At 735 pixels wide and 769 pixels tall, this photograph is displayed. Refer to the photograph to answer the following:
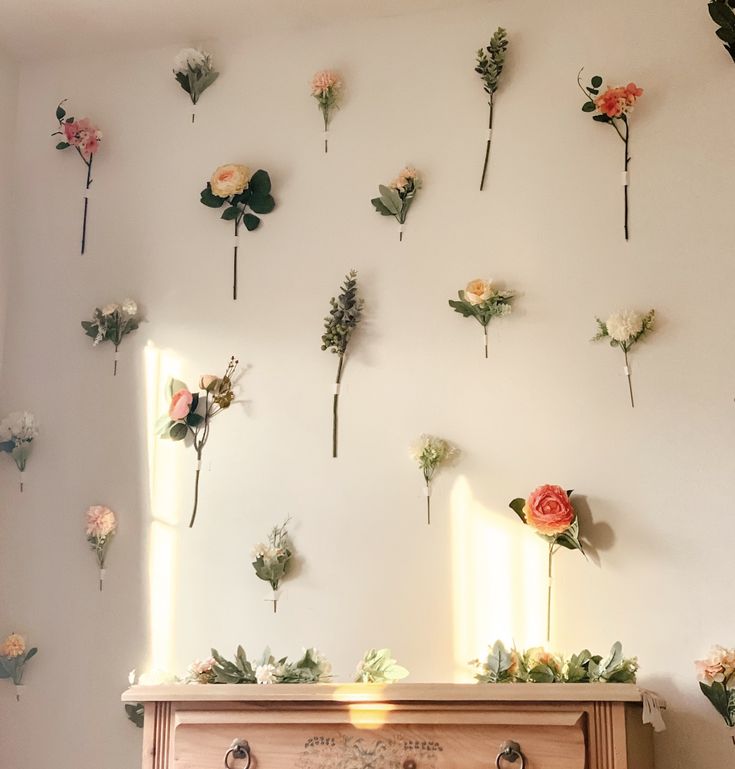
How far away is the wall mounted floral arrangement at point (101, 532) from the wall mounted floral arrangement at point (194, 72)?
3.28ft

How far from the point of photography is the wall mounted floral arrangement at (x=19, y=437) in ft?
7.86

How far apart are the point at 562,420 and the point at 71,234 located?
1.30 metres

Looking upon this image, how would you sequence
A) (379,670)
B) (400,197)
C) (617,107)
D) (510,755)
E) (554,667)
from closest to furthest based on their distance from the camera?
1. (510,755)
2. (554,667)
3. (379,670)
4. (617,107)
5. (400,197)

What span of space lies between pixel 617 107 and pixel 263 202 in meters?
0.84

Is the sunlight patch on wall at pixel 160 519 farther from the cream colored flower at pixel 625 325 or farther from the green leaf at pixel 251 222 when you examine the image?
the cream colored flower at pixel 625 325

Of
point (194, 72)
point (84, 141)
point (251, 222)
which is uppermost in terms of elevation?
point (194, 72)

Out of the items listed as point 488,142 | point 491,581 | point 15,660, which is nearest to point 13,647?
point 15,660

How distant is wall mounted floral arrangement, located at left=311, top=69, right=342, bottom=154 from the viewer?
2.43m

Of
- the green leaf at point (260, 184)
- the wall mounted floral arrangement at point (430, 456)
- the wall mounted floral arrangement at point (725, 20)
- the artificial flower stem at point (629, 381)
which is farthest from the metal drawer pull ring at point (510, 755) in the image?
the wall mounted floral arrangement at point (725, 20)

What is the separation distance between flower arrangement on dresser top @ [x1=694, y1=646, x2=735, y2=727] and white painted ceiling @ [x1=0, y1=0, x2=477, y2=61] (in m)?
1.58

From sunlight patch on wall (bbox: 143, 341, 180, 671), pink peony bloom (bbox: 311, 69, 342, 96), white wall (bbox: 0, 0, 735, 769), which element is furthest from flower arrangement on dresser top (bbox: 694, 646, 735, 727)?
pink peony bloom (bbox: 311, 69, 342, 96)

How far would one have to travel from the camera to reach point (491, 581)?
2.11m

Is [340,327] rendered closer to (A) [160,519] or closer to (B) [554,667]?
(A) [160,519]

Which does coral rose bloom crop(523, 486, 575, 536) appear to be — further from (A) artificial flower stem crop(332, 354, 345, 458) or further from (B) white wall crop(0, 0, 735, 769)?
(A) artificial flower stem crop(332, 354, 345, 458)
